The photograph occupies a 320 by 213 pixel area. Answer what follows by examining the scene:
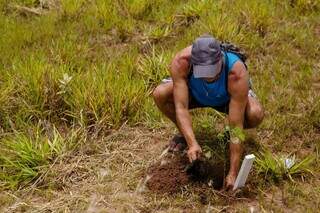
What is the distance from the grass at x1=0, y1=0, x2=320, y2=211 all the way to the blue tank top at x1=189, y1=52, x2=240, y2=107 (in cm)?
29

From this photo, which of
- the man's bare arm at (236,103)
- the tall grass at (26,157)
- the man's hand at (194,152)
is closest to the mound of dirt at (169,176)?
the man's hand at (194,152)

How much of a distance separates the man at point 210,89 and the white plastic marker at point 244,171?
7 centimetres

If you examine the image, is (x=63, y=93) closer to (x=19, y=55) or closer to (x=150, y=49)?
(x=19, y=55)

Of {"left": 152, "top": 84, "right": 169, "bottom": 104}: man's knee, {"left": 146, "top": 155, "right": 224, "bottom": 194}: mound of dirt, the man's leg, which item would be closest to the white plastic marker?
the man's leg

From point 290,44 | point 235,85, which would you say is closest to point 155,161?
point 235,85

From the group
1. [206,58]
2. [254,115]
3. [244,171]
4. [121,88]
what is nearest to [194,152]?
[244,171]

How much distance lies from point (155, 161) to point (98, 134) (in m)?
0.50

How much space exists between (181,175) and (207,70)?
710 mm

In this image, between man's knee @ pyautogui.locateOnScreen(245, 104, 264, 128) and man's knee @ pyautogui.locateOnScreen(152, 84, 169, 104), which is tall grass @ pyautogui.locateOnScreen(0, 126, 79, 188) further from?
man's knee @ pyautogui.locateOnScreen(245, 104, 264, 128)

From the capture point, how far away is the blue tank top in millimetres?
3117

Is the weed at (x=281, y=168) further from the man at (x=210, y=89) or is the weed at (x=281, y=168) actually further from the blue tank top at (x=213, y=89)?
the blue tank top at (x=213, y=89)

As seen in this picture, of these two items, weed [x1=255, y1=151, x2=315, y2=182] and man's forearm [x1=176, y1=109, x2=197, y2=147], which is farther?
weed [x1=255, y1=151, x2=315, y2=182]

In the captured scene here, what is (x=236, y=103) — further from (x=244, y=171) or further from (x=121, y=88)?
(x=121, y=88)

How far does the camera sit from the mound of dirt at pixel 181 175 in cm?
328
